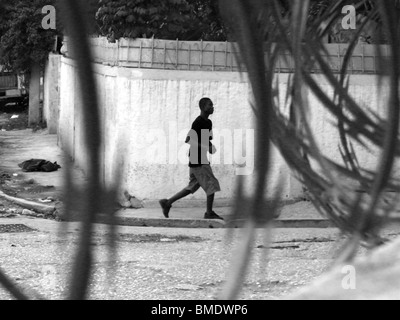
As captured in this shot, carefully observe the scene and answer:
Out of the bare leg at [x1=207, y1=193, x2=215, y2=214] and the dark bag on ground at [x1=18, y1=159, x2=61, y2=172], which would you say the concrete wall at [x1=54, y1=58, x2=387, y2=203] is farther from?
the dark bag on ground at [x1=18, y1=159, x2=61, y2=172]

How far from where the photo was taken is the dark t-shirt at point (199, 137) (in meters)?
6.69

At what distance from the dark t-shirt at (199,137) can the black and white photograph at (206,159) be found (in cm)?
3

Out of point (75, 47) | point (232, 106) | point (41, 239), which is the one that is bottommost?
point (41, 239)

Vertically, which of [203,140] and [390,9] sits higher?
[390,9]

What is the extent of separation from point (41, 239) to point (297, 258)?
8.01 ft

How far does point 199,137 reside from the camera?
684cm

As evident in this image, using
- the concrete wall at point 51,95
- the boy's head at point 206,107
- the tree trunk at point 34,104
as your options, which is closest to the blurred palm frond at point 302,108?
the boy's head at point 206,107

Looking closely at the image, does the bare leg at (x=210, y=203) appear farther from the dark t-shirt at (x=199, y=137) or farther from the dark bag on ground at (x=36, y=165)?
the dark bag on ground at (x=36, y=165)

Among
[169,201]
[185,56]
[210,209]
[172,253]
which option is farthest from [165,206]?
[172,253]

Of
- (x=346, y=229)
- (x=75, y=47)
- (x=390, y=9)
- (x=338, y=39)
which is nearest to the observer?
(x=75, y=47)

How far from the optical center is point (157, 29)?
28.5ft

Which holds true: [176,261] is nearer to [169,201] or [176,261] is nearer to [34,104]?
[169,201]
